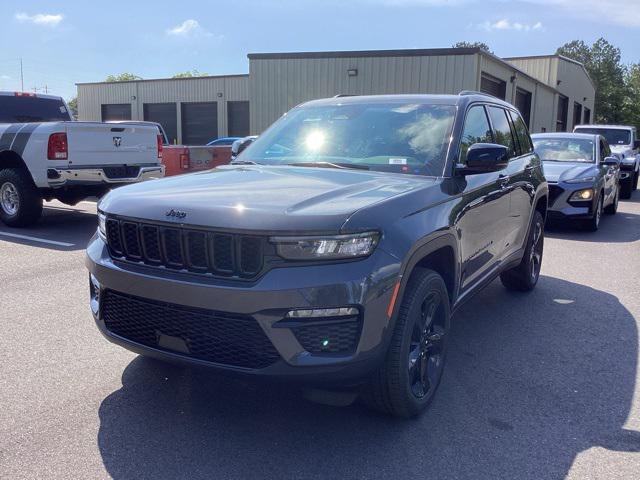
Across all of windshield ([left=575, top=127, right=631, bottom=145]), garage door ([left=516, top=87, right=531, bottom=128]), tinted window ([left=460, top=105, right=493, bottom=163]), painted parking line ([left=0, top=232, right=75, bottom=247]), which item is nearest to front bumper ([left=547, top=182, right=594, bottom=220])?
tinted window ([left=460, top=105, right=493, bottom=163])

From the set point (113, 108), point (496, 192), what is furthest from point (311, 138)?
point (113, 108)

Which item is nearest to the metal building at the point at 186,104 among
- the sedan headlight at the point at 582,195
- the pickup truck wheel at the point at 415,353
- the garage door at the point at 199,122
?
the garage door at the point at 199,122

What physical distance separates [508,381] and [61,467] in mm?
2669

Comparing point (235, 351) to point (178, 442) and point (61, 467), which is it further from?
point (61, 467)

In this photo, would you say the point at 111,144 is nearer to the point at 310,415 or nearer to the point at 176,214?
the point at 176,214

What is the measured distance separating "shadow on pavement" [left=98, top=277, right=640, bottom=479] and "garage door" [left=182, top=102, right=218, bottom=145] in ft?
118

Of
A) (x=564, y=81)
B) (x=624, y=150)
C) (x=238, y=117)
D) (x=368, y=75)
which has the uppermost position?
(x=564, y=81)

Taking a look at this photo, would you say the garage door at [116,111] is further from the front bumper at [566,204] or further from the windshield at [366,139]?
the windshield at [366,139]

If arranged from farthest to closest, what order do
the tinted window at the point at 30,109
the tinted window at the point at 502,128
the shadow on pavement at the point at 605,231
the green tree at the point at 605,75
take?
the green tree at the point at 605,75 < the tinted window at the point at 30,109 < the shadow on pavement at the point at 605,231 < the tinted window at the point at 502,128

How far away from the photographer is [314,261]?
2.77 meters

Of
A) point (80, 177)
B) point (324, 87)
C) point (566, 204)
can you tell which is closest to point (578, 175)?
point (566, 204)

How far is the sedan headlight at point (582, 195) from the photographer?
9.98 m

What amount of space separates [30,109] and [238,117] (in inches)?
1098

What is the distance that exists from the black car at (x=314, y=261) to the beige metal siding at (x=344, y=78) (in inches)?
628
